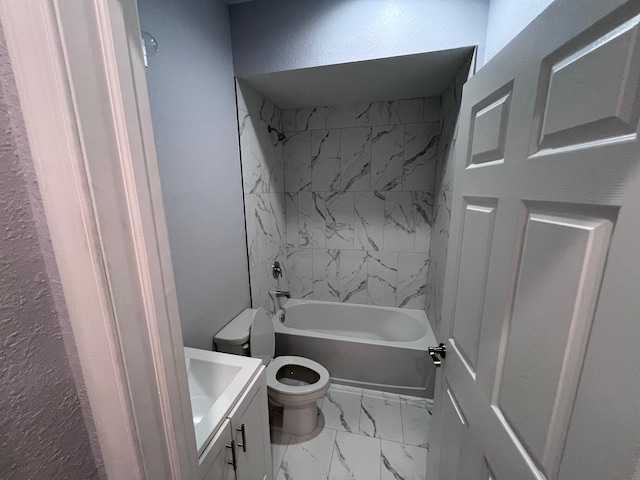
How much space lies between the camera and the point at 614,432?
387mm

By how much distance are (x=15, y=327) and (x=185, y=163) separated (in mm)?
1104

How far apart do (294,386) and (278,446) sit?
14.6 inches

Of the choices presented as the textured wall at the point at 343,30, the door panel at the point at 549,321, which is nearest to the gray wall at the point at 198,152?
the textured wall at the point at 343,30

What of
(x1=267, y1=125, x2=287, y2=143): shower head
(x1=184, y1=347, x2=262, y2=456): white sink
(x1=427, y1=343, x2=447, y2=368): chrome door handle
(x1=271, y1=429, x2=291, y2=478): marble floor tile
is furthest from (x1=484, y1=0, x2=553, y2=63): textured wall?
(x1=271, y1=429, x2=291, y2=478): marble floor tile

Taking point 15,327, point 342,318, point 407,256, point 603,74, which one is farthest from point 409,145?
point 15,327

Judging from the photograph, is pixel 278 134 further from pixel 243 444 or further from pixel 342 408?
pixel 342 408

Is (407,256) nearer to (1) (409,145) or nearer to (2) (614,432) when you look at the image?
(1) (409,145)

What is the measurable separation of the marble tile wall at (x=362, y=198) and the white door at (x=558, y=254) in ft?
5.03

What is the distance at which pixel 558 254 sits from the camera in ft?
1.65

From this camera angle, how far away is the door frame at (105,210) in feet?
1.06

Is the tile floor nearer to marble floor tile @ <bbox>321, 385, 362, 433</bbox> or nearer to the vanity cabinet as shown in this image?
marble floor tile @ <bbox>321, 385, 362, 433</bbox>

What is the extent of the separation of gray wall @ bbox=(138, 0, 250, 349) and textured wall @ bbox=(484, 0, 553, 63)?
1421 mm

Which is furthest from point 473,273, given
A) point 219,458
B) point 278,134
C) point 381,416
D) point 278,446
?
point 278,134

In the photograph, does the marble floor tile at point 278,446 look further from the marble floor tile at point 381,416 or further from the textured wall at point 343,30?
the textured wall at point 343,30
